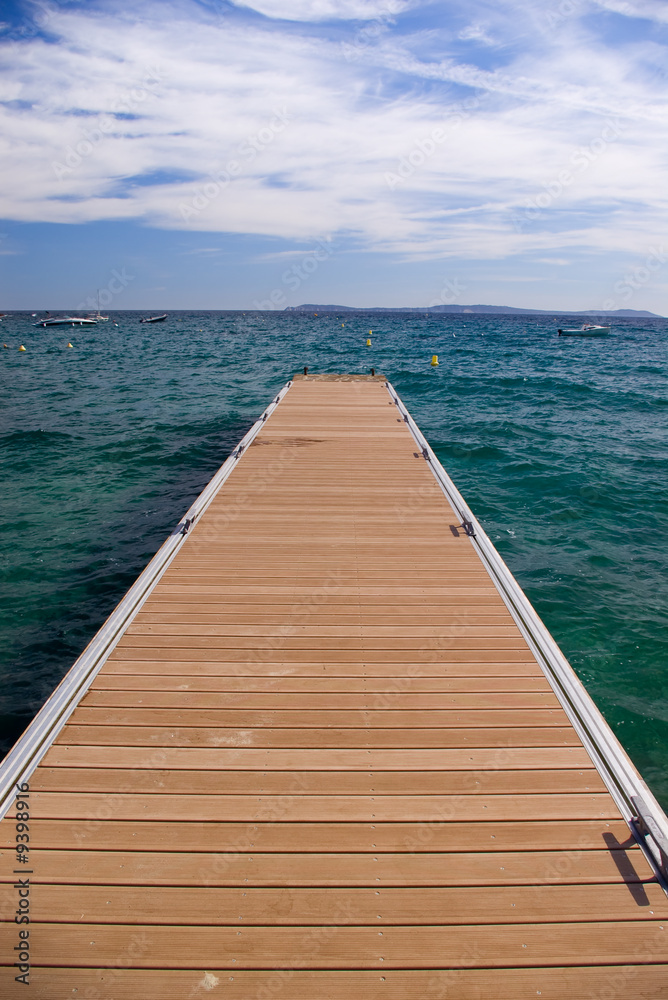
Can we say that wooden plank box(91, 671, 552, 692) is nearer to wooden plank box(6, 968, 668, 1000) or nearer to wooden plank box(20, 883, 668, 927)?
wooden plank box(20, 883, 668, 927)

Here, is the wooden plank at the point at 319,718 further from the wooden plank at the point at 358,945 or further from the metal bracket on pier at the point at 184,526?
the metal bracket on pier at the point at 184,526

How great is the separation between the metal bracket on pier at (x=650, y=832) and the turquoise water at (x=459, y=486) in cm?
235

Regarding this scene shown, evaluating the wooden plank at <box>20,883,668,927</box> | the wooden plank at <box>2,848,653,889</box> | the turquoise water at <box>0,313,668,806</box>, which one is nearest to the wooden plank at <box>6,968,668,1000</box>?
the wooden plank at <box>20,883,668,927</box>

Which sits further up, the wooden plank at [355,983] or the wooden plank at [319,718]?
the wooden plank at [319,718]

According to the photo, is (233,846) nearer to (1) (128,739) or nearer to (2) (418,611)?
(1) (128,739)

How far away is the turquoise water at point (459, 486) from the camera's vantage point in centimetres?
698

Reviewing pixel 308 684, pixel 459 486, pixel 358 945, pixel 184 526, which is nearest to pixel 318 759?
pixel 308 684

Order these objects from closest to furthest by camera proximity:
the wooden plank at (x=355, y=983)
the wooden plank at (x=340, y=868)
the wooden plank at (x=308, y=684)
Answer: the wooden plank at (x=355, y=983), the wooden plank at (x=340, y=868), the wooden plank at (x=308, y=684)

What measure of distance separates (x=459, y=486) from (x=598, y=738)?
9557 mm

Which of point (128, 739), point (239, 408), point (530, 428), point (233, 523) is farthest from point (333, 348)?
point (128, 739)

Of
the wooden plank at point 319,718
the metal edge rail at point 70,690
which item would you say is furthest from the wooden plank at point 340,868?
the wooden plank at point 319,718

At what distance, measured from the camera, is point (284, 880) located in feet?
9.37

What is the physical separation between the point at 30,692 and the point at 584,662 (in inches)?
272

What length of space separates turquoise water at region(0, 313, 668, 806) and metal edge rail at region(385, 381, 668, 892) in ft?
6.37
